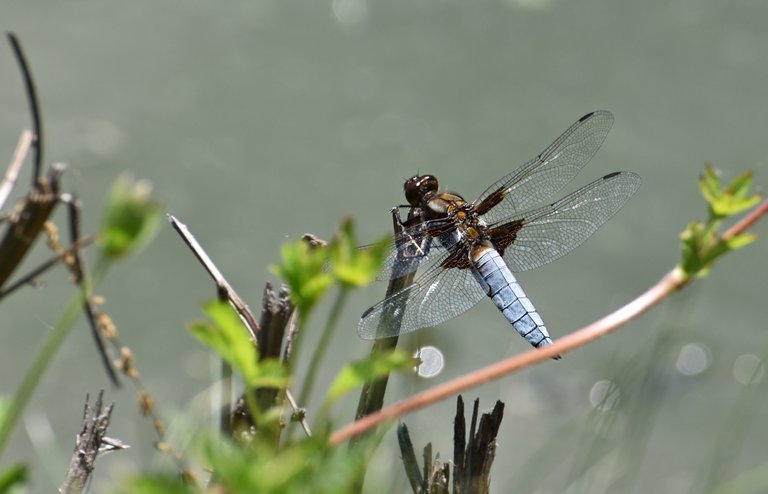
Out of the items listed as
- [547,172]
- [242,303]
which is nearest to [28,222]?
[242,303]

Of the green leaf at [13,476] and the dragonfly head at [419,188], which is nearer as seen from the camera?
the green leaf at [13,476]

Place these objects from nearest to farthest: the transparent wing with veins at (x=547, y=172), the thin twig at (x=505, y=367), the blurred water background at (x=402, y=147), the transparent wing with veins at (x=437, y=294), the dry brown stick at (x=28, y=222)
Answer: the thin twig at (x=505, y=367) < the dry brown stick at (x=28, y=222) < the transparent wing with veins at (x=437, y=294) < the transparent wing with veins at (x=547, y=172) < the blurred water background at (x=402, y=147)

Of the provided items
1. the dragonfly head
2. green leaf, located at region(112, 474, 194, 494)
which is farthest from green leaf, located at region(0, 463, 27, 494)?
the dragonfly head

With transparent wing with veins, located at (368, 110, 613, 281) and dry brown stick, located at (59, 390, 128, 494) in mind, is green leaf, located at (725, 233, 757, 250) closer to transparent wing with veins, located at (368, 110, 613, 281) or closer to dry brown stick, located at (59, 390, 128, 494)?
dry brown stick, located at (59, 390, 128, 494)

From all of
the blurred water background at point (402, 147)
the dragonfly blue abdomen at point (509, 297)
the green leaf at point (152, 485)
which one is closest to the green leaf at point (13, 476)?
the green leaf at point (152, 485)

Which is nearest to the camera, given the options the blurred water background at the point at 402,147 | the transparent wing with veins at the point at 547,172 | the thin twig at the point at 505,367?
the thin twig at the point at 505,367

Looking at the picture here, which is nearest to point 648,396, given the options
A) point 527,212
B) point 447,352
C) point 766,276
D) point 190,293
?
point 527,212

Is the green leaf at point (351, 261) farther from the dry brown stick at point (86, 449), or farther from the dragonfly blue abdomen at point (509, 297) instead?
the dragonfly blue abdomen at point (509, 297)
